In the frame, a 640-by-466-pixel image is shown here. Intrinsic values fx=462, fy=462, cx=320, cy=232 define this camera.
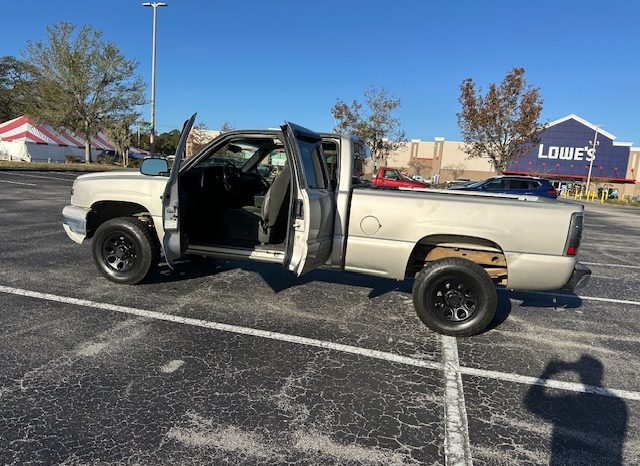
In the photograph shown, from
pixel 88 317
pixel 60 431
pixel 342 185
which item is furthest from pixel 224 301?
Answer: pixel 60 431

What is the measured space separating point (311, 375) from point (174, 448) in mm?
1220

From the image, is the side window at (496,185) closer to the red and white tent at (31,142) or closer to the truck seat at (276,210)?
the truck seat at (276,210)

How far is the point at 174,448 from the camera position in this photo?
8.53ft

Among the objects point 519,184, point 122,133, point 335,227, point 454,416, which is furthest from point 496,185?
point 122,133

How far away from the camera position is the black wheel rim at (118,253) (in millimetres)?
5383

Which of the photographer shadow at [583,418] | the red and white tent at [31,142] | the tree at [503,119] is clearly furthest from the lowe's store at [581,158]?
the photographer shadow at [583,418]

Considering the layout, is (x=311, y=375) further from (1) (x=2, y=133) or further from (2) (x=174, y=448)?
(1) (x=2, y=133)

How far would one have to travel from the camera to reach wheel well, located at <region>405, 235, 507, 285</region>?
4617 mm

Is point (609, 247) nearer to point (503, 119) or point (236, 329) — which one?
point (236, 329)

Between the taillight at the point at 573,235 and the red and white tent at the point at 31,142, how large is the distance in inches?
1716

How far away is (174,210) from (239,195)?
1381 millimetres

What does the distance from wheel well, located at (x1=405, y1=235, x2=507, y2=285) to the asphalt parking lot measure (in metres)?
0.65

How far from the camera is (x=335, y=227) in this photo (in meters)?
4.81

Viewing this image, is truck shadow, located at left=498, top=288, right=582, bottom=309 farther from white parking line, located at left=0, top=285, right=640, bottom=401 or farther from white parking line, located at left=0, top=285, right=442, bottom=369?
white parking line, located at left=0, top=285, right=442, bottom=369
